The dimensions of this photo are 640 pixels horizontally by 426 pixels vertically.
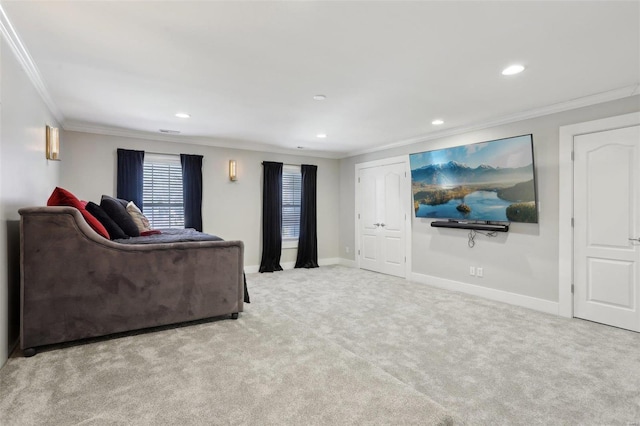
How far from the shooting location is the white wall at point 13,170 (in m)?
2.26

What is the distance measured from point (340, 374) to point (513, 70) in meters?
2.76

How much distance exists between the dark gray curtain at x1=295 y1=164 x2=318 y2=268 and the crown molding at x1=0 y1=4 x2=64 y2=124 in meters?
4.02

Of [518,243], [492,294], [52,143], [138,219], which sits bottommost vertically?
[492,294]

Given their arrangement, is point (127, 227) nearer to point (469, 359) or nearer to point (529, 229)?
point (469, 359)

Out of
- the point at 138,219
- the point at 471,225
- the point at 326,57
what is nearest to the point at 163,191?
the point at 138,219

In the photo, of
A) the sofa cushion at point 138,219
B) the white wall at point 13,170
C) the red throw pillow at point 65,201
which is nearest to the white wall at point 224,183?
the sofa cushion at point 138,219

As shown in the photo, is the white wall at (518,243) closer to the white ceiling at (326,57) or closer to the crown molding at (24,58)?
the white ceiling at (326,57)

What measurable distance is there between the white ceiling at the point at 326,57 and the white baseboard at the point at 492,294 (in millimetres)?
2190

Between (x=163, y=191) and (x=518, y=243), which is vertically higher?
(x=163, y=191)

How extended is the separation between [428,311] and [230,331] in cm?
217

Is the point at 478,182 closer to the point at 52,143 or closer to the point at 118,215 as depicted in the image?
the point at 118,215

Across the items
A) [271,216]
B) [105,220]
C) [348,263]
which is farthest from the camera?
[348,263]

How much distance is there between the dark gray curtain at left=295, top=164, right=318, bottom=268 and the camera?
6645 millimetres

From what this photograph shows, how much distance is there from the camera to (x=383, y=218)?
20.0 feet
